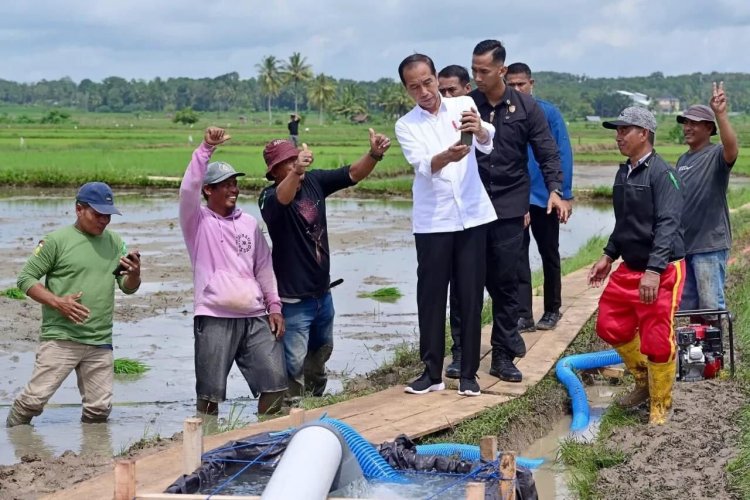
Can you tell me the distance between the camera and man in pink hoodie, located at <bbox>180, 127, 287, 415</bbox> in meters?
6.44

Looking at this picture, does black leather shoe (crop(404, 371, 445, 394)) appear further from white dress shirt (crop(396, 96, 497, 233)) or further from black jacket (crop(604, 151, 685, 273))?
black jacket (crop(604, 151, 685, 273))

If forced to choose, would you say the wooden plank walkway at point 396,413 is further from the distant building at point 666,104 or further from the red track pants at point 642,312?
the distant building at point 666,104

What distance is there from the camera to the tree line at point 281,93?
109 metres

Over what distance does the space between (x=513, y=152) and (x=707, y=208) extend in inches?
53.7

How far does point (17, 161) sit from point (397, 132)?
27.9 m

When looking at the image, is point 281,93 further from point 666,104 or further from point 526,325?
point 526,325

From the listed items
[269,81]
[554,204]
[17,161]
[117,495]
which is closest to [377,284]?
[554,204]

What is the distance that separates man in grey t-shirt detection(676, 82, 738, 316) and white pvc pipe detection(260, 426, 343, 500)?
3983mm

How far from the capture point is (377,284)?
45.0ft

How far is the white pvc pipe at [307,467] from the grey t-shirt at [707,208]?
4.01 metres

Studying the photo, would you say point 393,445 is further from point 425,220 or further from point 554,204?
point 554,204

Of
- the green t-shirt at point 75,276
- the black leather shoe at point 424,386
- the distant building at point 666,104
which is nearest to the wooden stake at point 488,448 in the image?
the black leather shoe at point 424,386

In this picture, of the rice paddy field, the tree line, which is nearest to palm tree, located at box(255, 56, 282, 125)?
the tree line

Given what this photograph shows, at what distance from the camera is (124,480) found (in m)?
3.74
